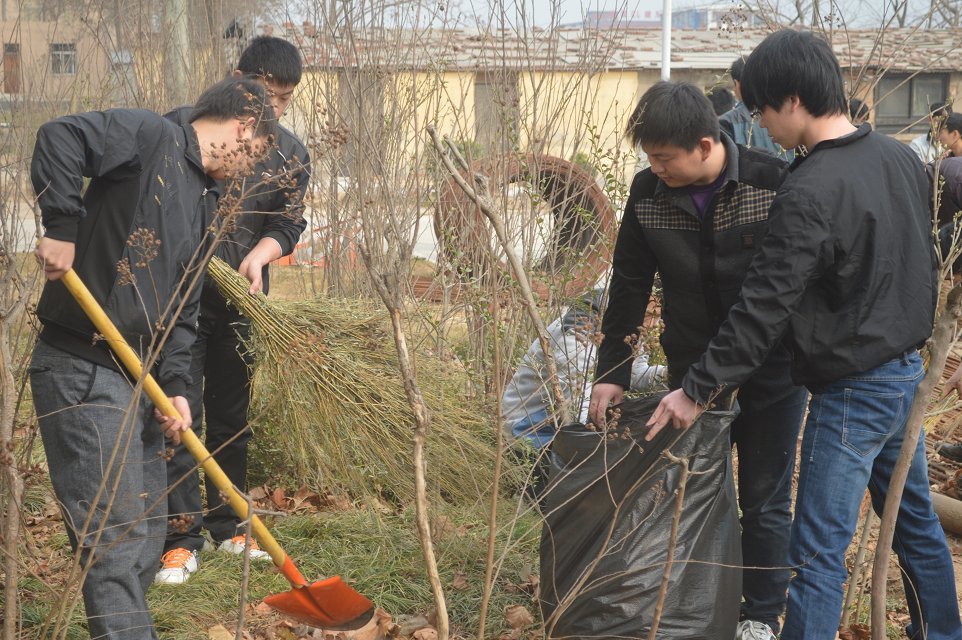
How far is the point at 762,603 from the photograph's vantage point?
3.24m

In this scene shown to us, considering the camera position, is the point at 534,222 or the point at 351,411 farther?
the point at 534,222

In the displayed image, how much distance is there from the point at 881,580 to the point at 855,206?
101 centimetres

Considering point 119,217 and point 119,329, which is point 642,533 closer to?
point 119,329

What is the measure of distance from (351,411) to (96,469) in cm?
154

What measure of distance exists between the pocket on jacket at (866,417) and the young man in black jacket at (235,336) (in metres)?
1.96

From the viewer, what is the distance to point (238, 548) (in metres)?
3.80

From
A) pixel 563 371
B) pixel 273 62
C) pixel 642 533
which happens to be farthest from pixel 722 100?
pixel 642 533

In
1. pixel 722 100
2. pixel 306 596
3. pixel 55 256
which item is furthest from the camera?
pixel 722 100

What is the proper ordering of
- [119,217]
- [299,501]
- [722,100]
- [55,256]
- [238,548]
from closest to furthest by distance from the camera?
[55,256], [119,217], [238,548], [299,501], [722,100]

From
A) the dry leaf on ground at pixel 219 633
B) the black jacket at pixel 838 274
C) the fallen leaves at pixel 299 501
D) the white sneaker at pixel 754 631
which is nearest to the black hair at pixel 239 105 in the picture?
the black jacket at pixel 838 274

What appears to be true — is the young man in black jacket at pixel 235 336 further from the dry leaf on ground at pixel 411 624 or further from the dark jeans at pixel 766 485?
the dark jeans at pixel 766 485

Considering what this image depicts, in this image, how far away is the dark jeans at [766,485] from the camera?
3.12 m

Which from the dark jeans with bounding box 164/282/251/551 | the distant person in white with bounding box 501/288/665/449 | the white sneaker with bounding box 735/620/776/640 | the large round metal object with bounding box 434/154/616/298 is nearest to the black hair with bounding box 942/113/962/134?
the large round metal object with bounding box 434/154/616/298

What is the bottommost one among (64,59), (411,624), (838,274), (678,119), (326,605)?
(411,624)
